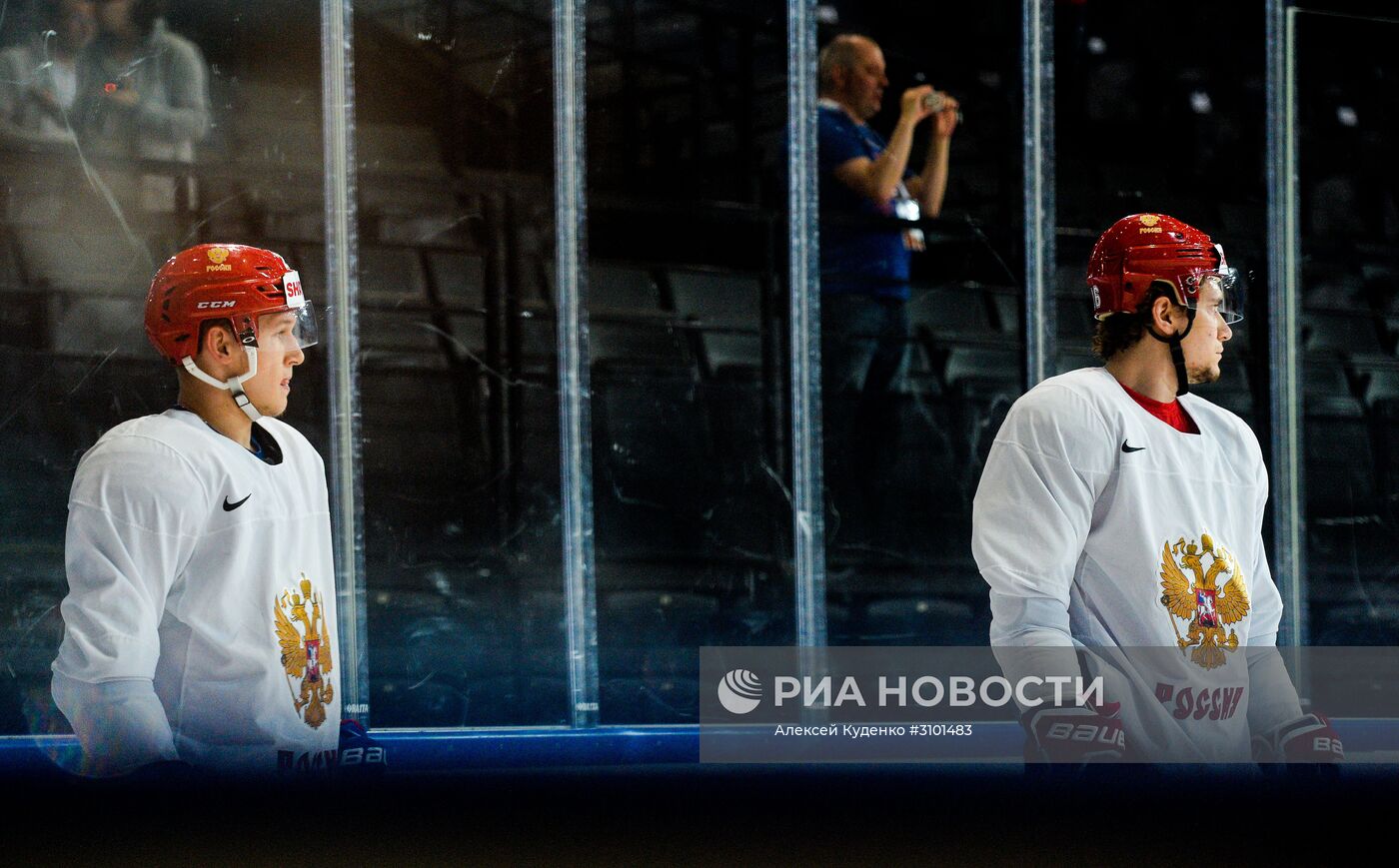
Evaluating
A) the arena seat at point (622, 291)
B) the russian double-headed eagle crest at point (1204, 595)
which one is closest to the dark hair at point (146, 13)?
the arena seat at point (622, 291)

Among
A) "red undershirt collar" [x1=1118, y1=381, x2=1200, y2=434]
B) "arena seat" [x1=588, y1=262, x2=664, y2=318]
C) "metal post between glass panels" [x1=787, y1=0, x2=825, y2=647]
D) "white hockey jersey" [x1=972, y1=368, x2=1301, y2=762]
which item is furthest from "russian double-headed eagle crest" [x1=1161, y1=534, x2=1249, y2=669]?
"arena seat" [x1=588, y1=262, x2=664, y2=318]

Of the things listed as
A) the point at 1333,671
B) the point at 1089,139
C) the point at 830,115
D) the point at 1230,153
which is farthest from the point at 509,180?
the point at 1333,671

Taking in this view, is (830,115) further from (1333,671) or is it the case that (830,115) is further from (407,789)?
(407,789)

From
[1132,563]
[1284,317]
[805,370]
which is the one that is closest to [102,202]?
[805,370]

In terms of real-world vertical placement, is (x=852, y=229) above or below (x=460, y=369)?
above

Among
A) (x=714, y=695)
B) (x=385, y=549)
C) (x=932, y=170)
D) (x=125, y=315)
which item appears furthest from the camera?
(x=932, y=170)

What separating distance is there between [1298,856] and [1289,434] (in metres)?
2.51

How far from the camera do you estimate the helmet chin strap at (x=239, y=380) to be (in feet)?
5.85

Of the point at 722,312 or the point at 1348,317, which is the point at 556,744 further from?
the point at 1348,317

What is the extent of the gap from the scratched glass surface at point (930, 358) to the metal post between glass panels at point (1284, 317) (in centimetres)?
60

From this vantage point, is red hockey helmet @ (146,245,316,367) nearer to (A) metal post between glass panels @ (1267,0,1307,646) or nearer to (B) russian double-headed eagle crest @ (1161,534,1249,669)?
(B) russian double-headed eagle crest @ (1161,534,1249,669)

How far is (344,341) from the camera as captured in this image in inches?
113

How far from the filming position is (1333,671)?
2938mm

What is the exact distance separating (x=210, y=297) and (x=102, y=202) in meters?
1.14
